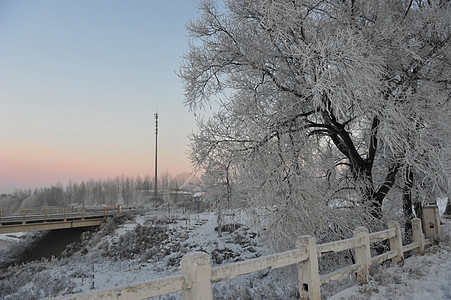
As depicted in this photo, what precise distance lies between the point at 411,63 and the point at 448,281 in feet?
19.1

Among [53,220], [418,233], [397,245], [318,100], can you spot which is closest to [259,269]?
[318,100]

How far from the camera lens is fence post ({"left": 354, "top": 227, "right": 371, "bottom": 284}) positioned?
4945 mm

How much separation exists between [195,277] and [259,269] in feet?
3.18

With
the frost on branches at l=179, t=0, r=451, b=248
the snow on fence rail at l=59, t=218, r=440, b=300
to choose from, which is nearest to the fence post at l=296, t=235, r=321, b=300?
the snow on fence rail at l=59, t=218, r=440, b=300

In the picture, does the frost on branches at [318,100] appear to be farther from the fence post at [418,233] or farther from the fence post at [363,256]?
A: the fence post at [363,256]

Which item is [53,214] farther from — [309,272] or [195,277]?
[195,277]

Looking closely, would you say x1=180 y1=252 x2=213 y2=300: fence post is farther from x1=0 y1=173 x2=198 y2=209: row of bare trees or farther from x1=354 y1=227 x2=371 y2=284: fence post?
x1=0 y1=173 x2=198 y2=209: row of bare trees

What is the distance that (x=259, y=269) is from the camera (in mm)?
3301

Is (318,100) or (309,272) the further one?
(318,100)

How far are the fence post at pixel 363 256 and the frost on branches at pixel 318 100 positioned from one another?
205 cm

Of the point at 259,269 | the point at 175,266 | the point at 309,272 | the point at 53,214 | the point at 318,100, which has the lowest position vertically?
the point at 175,266

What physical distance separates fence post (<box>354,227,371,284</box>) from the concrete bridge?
29633mm

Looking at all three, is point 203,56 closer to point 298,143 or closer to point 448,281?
point 298,143

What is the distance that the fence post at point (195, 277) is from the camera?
2596mm
